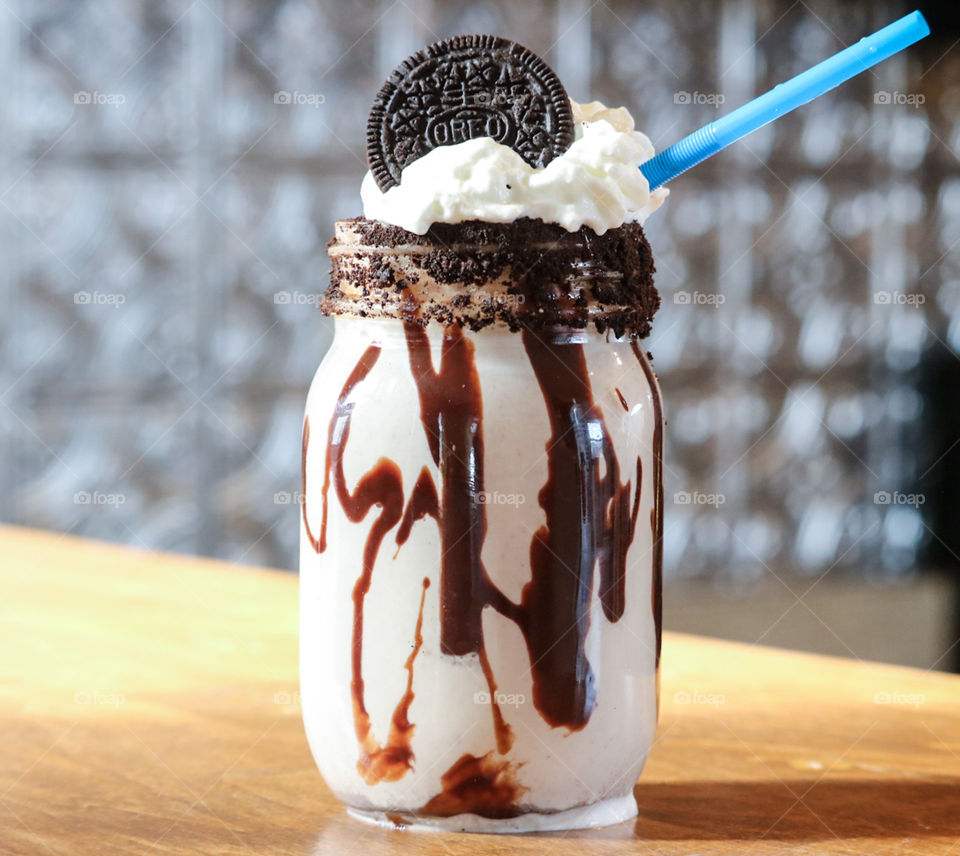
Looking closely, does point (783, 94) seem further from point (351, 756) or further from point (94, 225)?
point (94, 225)

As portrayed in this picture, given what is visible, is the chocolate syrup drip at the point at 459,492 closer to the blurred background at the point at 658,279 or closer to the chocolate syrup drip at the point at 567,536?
the chocolate syrup drip at the point at 567,536

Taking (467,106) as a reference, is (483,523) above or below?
below

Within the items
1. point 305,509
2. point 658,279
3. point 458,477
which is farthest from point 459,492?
point 658,279

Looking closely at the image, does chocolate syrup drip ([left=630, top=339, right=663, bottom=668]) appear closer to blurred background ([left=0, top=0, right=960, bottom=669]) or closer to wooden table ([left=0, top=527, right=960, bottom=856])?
wooden table ([left=0, top=527, right=960, bottom=856])

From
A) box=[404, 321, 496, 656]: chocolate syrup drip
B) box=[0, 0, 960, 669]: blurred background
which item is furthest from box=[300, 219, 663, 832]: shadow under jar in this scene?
box=[0, 0, 960, 669]: blurred background

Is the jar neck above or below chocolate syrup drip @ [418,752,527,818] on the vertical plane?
above

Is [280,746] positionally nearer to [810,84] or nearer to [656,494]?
[656,494]
